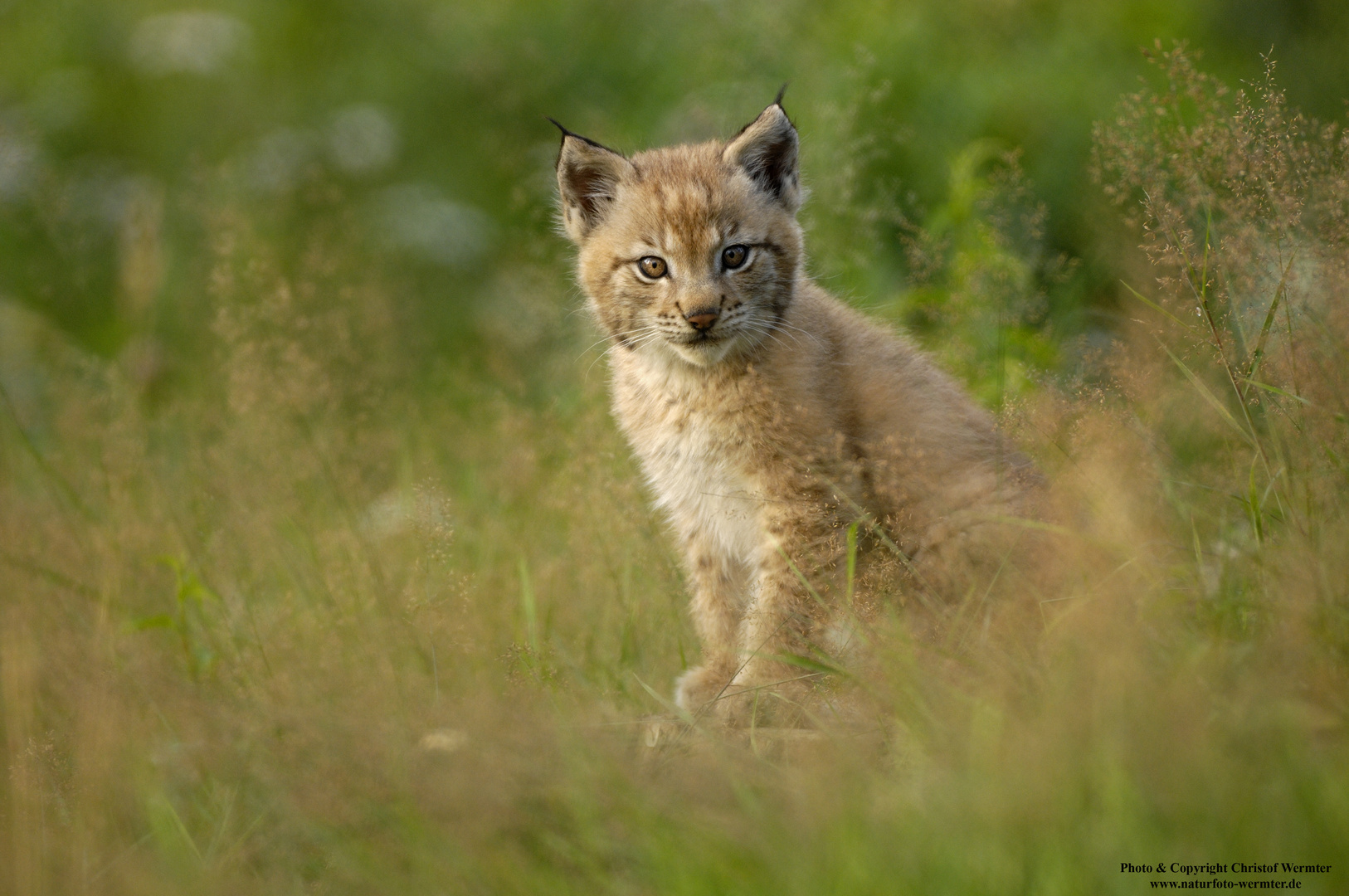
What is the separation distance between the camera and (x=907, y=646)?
2.46m

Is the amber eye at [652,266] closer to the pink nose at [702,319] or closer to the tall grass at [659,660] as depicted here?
the pink nose at [702,319]

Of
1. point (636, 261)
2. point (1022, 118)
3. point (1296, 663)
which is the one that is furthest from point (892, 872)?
point (1022, 118)

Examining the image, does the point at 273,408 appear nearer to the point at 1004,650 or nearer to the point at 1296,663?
the point at 1004,650

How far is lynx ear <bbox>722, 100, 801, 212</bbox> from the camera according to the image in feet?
11.9

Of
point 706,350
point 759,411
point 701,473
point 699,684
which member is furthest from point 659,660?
point 706,350

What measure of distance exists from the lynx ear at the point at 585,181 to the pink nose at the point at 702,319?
0.68 m

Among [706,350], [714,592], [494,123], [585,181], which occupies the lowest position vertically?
[714,592]

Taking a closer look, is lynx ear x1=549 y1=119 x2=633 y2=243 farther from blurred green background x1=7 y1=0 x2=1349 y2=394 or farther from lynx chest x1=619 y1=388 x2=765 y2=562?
lynx chest x1=619 y1=388 x2=765 y2=562

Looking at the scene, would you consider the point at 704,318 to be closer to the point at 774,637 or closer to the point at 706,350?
the point at 706,350

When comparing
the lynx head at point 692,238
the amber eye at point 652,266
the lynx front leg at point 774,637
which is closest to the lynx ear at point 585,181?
the lynx head at point 692,238

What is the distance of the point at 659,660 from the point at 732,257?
137 cm

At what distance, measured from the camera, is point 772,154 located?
12.5 feet

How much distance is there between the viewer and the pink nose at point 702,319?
136 inches

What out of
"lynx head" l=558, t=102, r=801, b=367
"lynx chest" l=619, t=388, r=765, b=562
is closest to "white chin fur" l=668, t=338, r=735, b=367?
"lynx head" l=558, t=102, r=801, b=367
